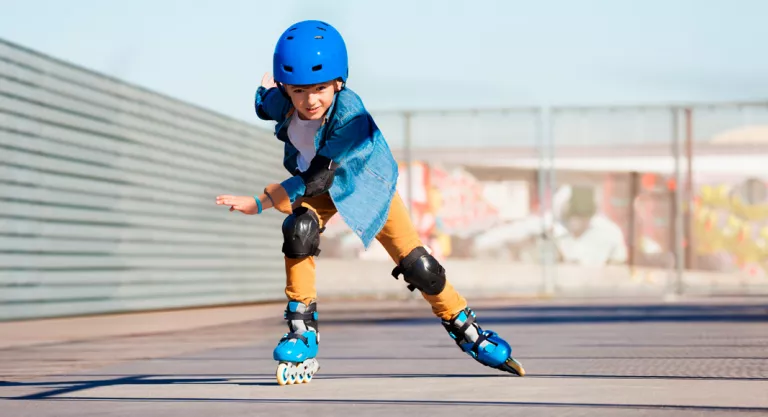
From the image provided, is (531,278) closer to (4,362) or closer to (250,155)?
(250,155)

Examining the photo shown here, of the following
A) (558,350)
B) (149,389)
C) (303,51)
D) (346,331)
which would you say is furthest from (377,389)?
(346,331)

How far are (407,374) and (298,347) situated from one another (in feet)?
2.64

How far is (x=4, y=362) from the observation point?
25.6 feet

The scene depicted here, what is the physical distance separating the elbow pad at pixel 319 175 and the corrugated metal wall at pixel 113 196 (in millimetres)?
7200

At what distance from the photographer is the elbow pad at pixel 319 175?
5621 mm

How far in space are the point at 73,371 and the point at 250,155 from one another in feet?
40.8

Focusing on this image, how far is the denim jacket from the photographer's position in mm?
5648

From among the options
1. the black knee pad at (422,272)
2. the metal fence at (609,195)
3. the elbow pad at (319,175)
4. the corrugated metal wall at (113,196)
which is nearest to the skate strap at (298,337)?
the black knee pad at (422,272)

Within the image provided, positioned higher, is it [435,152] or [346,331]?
[435,152]

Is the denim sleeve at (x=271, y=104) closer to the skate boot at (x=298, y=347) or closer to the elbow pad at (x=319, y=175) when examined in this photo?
the elbow pad at (x=319, y=175)

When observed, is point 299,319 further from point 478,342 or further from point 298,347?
point 478,342

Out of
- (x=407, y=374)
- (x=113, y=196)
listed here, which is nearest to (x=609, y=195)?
(x=113, y=196)

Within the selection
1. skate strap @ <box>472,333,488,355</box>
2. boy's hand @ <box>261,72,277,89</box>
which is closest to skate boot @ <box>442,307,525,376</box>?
skate strap @ <box>472,333,488,355</box>

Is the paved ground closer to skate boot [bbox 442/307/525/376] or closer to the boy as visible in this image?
skate boot [bbox 442/307/525/376]
